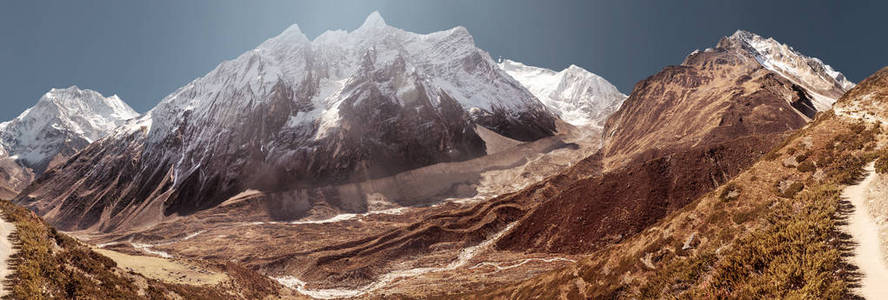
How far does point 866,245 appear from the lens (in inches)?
386

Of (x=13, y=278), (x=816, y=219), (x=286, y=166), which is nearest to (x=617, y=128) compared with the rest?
(x=286, y=166)

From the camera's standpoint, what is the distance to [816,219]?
37.6 ft

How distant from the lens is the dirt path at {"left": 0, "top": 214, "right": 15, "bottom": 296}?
45.9ft

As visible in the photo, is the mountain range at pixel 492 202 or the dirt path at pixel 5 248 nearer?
the dirt path at pixel 5 248

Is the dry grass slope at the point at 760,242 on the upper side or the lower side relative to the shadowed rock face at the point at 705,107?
lower

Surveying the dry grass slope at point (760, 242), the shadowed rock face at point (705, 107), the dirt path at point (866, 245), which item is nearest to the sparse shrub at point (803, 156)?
the dry grass slope at point (760, 242)

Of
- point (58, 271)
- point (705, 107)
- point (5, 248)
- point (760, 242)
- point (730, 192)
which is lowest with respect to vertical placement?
point (760, 242)

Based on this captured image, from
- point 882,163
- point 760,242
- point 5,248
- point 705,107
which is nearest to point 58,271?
point 5,248

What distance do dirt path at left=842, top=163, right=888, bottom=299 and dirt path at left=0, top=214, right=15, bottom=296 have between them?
88.2 ft

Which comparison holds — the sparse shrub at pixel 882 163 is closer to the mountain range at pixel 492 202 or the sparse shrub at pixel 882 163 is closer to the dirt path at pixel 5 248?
the mountain range at pixel 492 202

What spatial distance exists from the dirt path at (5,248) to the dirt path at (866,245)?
88.2ft

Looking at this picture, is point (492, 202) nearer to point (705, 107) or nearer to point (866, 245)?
point (866, 245)

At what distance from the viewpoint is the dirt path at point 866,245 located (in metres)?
8.62

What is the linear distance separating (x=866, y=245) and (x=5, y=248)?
31.9 m
